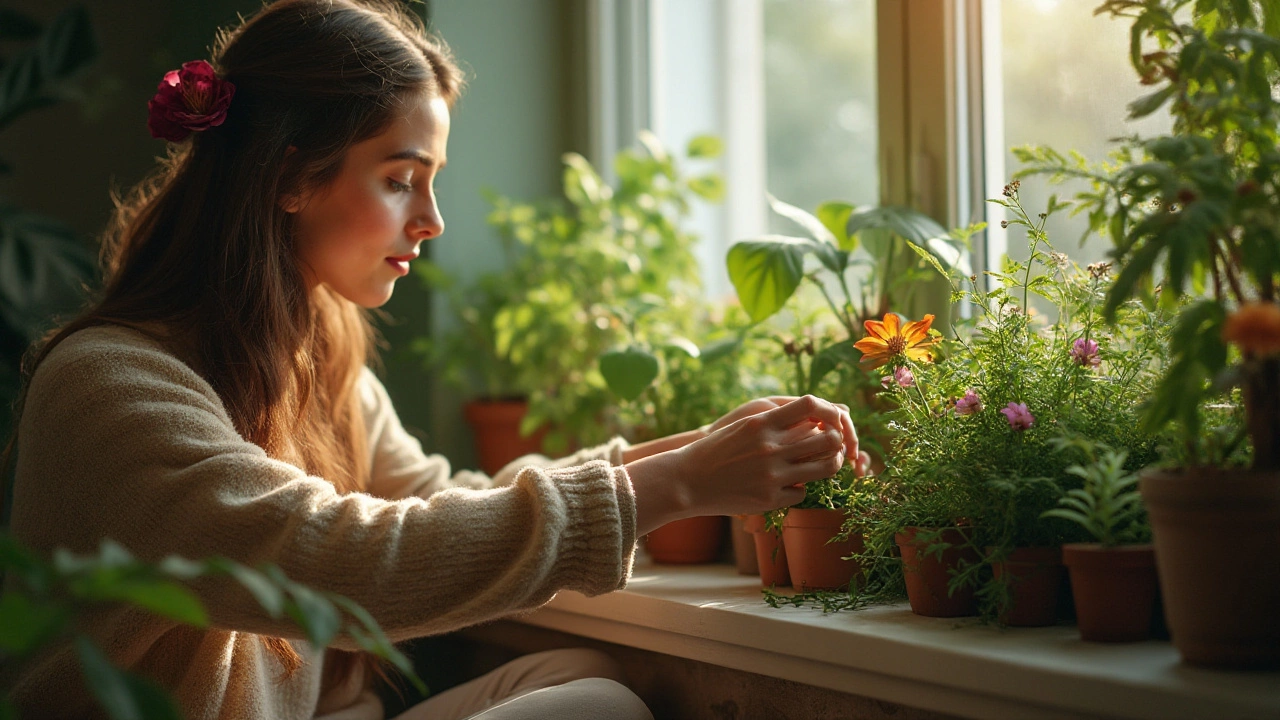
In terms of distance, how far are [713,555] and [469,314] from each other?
2.37 feet

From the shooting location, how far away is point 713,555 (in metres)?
1.36

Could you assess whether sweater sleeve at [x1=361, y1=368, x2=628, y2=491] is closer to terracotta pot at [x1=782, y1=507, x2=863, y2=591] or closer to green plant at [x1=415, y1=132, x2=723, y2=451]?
green plant at [x1=415, y1=132, x2=723, y2=451]

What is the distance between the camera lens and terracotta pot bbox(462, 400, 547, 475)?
180 centimetres

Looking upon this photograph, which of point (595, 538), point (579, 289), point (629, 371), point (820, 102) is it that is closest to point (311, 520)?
point (595, 538)

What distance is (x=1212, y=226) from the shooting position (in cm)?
69

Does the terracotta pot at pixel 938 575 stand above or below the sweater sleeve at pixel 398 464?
below

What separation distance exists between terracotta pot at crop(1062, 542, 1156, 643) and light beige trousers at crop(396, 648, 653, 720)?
0.50 m

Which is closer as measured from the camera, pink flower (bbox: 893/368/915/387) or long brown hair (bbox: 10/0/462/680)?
pink flower (bbox: 893/368/915/387)

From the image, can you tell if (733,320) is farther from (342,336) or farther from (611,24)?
(611,24)

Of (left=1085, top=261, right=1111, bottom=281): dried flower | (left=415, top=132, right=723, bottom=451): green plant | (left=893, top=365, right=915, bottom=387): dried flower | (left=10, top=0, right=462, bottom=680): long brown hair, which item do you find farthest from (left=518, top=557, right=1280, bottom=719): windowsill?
(left=415, top=132, right=723, bottom=451): green plant

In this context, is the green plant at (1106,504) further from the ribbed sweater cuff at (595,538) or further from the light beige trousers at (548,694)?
the light beige trousers at (548,694)

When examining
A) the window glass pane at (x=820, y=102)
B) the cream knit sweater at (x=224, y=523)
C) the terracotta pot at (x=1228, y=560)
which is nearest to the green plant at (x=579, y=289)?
the window glass pane at (x=820, y=102)

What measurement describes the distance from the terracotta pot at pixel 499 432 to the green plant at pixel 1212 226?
1.16 meters

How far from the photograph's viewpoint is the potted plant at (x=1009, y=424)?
87 centimetres
